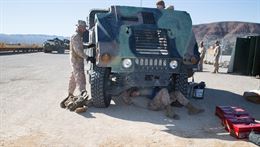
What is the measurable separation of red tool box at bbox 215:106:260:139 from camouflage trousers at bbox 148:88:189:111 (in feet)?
2.37

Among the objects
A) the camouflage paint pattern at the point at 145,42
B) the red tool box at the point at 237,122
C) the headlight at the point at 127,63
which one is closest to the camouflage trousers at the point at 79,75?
the camouflage paint pattern at the point at 145,42

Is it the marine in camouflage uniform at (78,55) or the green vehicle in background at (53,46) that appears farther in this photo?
the green vehicle in background at (53,46)

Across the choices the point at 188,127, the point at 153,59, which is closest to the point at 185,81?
the point at 153,59

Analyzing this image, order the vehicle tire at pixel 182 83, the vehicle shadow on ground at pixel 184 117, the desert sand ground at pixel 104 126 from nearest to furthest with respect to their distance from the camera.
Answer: the desert sand ground at pixel 104 126
the vehicle shadow on ground at pixel 184 117
the vehicle tire at pixel 182 83

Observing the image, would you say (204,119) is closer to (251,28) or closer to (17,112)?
(17,112)

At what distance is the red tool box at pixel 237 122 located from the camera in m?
5.56

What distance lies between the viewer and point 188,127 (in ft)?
20.3

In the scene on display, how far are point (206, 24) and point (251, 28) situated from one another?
10.1 metres

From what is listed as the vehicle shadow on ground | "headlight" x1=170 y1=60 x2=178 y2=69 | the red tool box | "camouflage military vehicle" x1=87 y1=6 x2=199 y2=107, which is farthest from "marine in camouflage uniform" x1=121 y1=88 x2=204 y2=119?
the red tool box

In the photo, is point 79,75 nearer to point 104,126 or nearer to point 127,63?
point 127,63

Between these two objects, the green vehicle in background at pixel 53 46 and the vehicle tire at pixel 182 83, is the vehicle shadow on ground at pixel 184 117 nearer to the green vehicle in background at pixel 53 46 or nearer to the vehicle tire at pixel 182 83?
the vehicle tire at pixel 182 83

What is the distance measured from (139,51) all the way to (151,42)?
389 mm

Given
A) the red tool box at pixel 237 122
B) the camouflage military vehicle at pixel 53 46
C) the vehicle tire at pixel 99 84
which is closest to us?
the red tool box at pixel 237 122

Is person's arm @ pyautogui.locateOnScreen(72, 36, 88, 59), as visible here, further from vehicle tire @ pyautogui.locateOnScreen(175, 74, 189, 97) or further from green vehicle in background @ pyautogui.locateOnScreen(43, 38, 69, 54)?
green vehicle in background @ pyautogui.locateOnScreen(43, 38, 69, 54)
